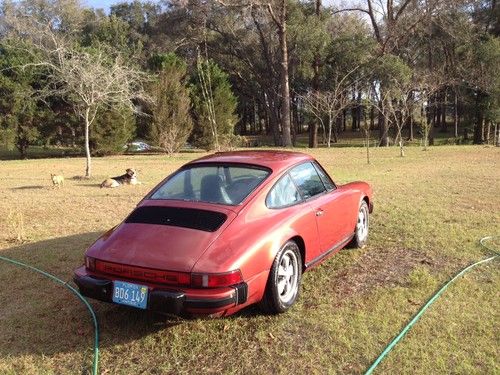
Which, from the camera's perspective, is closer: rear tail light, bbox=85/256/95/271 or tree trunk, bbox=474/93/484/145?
rear tail light, bbox=85/256/95/271

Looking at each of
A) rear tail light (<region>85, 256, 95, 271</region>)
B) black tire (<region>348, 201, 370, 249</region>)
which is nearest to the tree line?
black tire (<region>348, 201, 370, 249</region>)

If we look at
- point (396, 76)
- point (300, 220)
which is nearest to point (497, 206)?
point (300, 220)

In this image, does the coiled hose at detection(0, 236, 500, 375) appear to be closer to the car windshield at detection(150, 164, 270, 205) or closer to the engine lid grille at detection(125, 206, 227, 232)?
the engine lid grille at detection(125, 206, 227, 232)

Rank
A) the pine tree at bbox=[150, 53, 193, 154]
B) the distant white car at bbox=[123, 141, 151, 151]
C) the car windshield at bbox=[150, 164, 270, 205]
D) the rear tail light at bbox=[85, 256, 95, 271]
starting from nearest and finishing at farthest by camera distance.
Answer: the rear tail light at bbox=[85, 256, 95, 271] → the car windshield at bbox=[150, 164, 270, 205] → the pine tree at bbox=[150, 53, 193, 154] → the distant white car at bbox=[123, 141, 151, 151]

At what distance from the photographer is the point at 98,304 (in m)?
4.39

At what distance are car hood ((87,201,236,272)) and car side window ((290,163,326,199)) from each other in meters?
1.03

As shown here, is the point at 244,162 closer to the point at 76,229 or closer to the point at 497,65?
the point at 76,229

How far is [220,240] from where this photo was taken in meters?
3.64

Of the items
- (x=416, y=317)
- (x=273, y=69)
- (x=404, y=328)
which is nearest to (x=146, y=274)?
A: (x=404, y=328)

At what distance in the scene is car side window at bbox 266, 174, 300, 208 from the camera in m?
4.26

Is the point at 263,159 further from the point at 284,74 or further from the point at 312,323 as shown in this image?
the point at 284,74

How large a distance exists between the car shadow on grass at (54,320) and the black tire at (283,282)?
0.77m

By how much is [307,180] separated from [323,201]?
0.27 metres

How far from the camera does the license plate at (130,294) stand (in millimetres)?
3479
